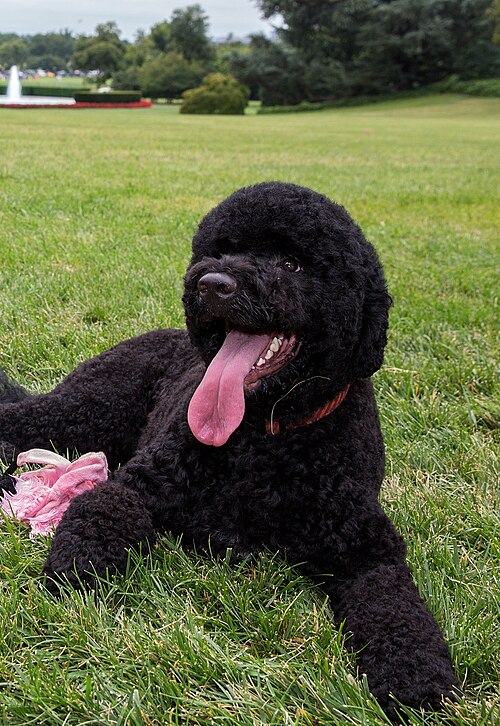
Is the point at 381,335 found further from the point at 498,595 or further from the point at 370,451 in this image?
the point at 498,595

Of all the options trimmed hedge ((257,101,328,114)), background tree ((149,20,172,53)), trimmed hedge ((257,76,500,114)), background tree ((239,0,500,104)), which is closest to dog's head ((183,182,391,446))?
trimmed hedge ((257,76,500,114))

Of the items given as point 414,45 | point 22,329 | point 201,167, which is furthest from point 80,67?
point 22,329

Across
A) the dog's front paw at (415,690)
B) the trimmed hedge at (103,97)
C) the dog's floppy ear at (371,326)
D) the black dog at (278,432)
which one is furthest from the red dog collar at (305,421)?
the trimmed hedge at (103,97)

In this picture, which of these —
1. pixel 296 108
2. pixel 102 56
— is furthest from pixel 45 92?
pixel 296 108

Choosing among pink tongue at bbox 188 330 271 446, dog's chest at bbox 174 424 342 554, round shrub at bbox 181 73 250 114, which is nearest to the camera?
pink tongue at bbox 188 330 271 446

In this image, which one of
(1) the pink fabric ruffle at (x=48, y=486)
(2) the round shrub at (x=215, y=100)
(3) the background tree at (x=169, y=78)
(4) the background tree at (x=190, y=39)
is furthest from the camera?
(4) the background tree at (x=190, y=39)

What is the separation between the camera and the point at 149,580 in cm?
226

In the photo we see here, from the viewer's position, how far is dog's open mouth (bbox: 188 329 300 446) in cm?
226

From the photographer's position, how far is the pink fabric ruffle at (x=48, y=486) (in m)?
2.60

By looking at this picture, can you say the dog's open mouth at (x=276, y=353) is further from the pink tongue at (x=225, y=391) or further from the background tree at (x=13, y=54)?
the background tree at (x=13, y=54)

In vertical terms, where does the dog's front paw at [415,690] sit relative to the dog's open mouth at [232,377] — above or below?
below

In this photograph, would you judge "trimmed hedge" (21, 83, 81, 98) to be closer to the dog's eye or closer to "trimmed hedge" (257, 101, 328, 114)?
"trimmed hedge" (257, 101, 328, 114)

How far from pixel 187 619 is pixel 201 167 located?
1200cm

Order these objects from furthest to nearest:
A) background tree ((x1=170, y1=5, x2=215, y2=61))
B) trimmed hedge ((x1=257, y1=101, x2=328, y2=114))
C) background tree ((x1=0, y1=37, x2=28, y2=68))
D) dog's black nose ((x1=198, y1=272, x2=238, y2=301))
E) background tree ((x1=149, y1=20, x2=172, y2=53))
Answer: background tree ((x1=0, y1=37, x2=28, y2=68))
background tree ((x1=149, y1=20, x2=172, y2=53))
background tree ((x1=170, y1=5, x2=215, y2=61))
trimmed hedge ((x1=257, y1=101, x2=328, y2=114))
dog's black nose ((x1=198, y1=272, x2=238, y2=301))
